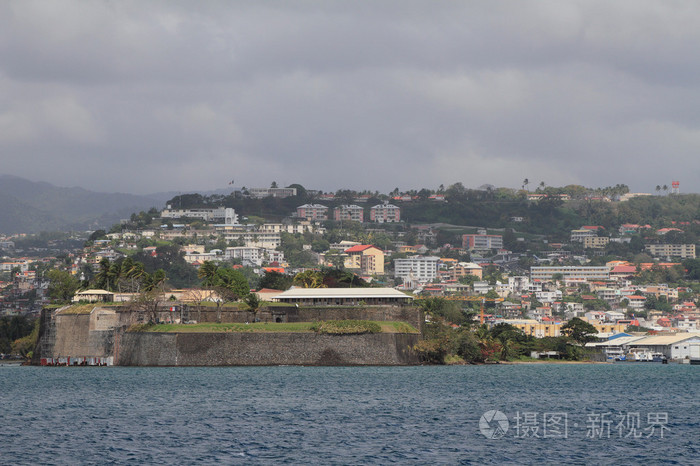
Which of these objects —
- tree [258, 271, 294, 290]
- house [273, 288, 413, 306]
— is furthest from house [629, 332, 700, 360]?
house [273, 288, 413, 306]

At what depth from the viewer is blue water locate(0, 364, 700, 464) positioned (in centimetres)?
3788

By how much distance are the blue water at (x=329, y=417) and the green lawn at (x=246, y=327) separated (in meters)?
8.23

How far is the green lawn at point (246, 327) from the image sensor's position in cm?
8800

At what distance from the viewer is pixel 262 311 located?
9488 centimetres

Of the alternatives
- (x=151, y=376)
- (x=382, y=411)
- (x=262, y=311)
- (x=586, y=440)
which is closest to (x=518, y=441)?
(x=586, y=440)

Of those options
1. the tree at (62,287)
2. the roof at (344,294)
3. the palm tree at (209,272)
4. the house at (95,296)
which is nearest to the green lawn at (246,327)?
the roof at (344,294)

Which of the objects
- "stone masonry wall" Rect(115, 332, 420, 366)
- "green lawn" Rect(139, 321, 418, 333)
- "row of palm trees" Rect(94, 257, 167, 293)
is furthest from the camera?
"row of palm trees" Rect(94, 257, 167, 293)

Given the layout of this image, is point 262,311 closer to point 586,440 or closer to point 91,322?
point 91,322

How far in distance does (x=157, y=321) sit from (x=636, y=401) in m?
47.0

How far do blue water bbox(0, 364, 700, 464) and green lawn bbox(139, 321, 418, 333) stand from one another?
27.0 ft

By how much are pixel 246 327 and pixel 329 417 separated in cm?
4069

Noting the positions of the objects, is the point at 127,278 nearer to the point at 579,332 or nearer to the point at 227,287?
the point at 227,287

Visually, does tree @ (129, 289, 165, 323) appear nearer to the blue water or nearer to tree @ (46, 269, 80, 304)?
the blue water

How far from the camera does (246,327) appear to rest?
291 ft
